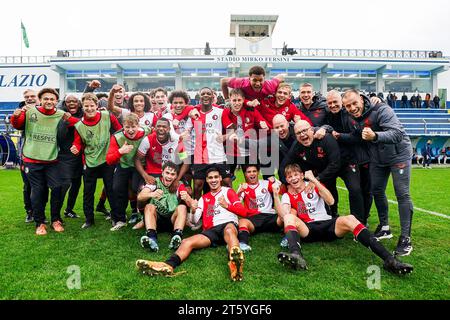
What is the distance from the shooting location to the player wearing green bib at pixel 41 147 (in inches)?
190

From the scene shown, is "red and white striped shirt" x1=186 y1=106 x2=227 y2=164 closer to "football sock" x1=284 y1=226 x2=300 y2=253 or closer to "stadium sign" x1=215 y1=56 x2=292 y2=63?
"football sock" x1=284 y1=226 x2=300 y2=253

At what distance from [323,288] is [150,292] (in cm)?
151

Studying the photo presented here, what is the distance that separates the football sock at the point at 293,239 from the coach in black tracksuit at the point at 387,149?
1.27m

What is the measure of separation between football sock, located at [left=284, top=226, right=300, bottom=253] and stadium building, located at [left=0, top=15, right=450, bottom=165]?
85.1 ft

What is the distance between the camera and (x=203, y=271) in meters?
3.35

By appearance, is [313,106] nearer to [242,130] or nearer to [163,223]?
[242,130]

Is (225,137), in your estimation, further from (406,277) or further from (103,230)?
(406,277)

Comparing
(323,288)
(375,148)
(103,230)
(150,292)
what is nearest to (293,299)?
(323,288)

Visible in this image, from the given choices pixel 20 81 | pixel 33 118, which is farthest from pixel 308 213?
pixel 20 81

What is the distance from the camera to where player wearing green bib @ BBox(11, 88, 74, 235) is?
4816mm

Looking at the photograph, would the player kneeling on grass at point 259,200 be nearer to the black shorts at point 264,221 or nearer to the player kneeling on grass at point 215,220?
the black shorts at point 264,221

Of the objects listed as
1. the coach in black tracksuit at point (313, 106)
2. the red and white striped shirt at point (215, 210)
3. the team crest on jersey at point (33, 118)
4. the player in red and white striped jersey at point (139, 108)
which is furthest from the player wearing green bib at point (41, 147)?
the coach in black tracksuit at point (313, 106)

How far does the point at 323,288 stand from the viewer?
2.96 meters

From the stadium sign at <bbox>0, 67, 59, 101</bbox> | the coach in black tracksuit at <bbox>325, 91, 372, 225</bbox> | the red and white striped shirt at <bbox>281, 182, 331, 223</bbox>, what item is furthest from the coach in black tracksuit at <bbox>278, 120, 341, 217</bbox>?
the stadium sign at <bbox>0, 67, 59, 101</bbox>
